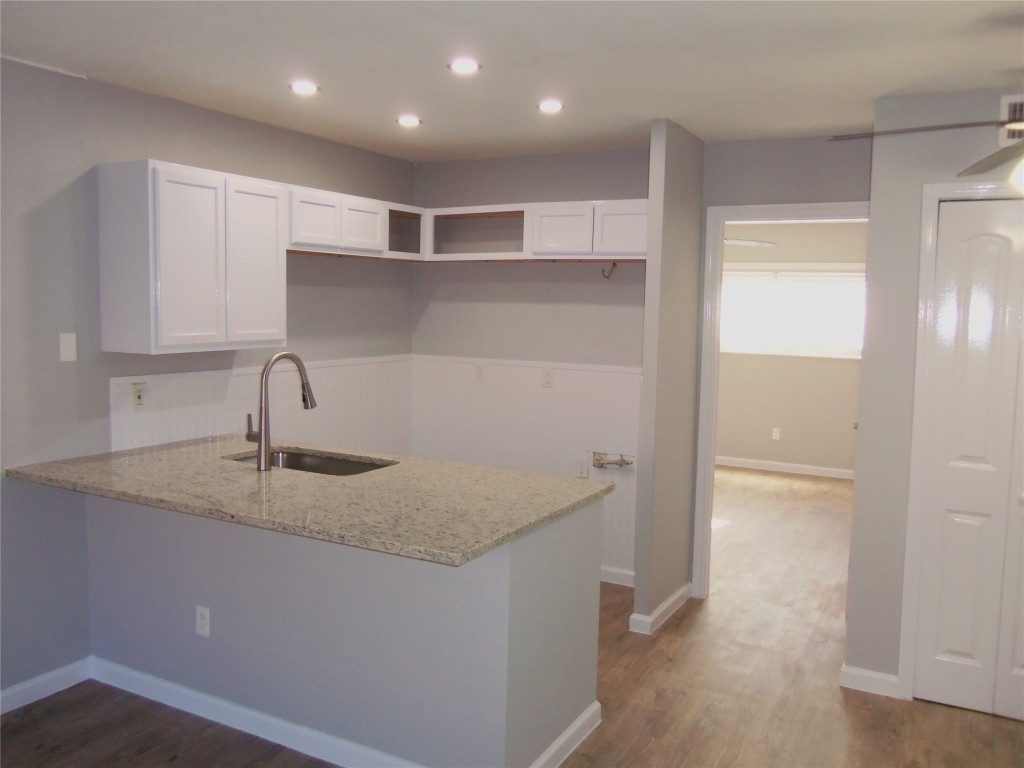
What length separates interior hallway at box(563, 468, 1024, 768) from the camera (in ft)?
9.53

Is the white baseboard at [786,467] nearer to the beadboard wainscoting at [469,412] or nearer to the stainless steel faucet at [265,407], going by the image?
the beadboard wainscoting at [469,412]

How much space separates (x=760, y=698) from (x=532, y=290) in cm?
256

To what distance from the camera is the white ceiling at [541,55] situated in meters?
2.42

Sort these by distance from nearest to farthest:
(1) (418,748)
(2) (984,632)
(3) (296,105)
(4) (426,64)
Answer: (1) (418,748)
(4) (426,64)
(2) (984,632)
(3) (296,105)

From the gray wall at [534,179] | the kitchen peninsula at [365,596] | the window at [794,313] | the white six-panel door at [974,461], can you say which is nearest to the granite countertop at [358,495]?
the kitchen peninsula at [365,596]

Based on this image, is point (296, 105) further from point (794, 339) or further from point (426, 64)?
point (794, 339)

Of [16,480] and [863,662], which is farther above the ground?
[16,480]

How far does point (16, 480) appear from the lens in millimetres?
3029

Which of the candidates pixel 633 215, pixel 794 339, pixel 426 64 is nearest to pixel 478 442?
pixel 633 215

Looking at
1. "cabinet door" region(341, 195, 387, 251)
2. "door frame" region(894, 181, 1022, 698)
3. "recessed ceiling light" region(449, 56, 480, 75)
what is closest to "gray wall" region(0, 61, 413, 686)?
"cabinet door" region(341, 195, 387, 251)

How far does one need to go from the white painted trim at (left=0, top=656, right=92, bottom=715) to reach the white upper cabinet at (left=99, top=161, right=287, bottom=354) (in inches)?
52.3

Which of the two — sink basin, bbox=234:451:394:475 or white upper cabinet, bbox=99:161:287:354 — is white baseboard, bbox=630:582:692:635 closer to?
sink basin, bbox=234:451:394:475

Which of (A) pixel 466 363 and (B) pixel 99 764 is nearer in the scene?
(B) pixel 99 764

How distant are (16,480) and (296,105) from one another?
75.0 inches
